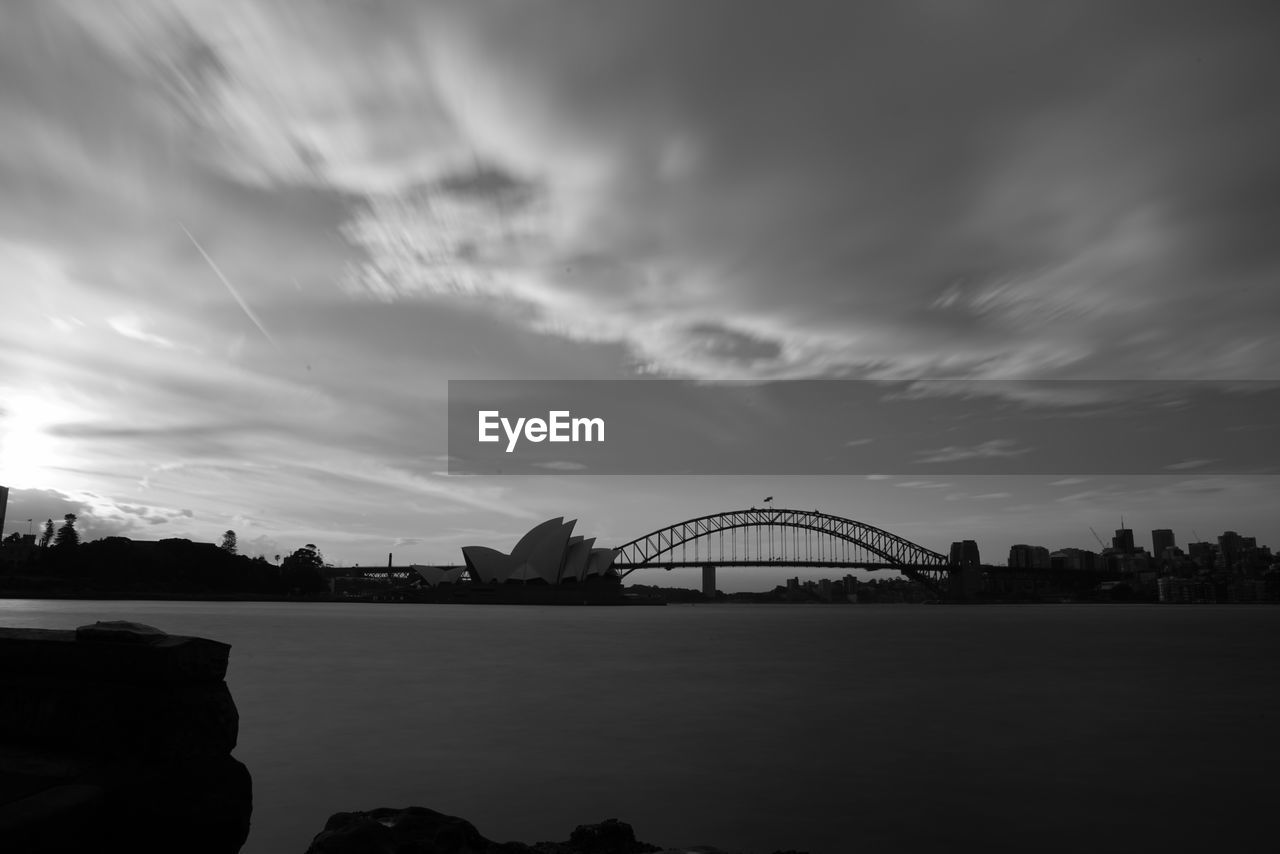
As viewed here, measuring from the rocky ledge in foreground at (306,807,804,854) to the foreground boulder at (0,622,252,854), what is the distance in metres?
1.00

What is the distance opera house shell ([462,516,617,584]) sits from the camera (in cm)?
11038

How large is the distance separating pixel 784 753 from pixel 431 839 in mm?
7047

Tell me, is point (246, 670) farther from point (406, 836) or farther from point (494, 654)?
point (406, 836)

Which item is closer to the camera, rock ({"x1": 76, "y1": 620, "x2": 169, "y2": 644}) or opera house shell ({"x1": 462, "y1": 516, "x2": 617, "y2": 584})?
rock ({"x1": 76, "y1": 620, "x2": 169, "y2": 644})

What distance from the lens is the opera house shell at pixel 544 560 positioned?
4345 inches

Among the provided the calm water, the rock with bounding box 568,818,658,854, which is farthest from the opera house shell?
the rock with bounding box 568,818,658,854

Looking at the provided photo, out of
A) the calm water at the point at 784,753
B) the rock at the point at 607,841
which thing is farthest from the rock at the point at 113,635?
the rock at the point at 607,841

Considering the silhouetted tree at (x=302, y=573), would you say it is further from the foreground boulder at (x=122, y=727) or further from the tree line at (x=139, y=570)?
the foreground boulder at (x=122, y=727)

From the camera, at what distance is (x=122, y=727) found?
5.35 metres

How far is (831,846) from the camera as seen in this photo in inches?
292

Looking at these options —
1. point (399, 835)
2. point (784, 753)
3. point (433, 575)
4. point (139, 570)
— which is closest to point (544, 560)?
point (433, 575)

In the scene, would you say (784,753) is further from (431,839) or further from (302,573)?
(302,573)

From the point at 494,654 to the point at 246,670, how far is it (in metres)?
9.48

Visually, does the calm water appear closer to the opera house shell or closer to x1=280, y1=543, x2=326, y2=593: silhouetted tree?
the opera house shell
